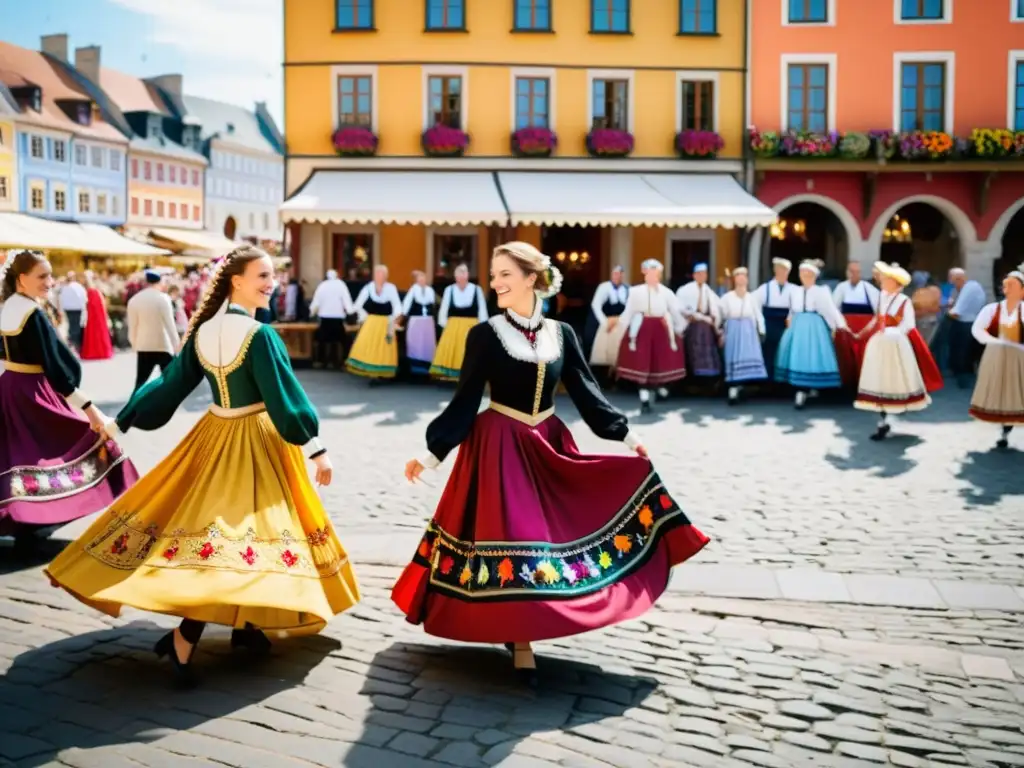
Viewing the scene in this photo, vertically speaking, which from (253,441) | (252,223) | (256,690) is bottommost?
(256,690)

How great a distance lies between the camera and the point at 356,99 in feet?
77.4

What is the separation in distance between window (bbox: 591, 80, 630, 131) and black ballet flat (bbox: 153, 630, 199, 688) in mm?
20469

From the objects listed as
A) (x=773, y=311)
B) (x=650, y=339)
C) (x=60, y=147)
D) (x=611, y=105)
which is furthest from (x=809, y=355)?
(x=60, y=147)

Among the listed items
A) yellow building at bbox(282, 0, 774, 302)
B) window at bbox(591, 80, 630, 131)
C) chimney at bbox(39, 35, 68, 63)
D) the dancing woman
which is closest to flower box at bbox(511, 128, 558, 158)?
yellow building at bbox(282, 0, 774, 302)

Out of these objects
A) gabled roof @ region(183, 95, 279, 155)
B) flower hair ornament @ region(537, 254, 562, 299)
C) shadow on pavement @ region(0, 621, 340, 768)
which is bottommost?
shadow on pavement @ region(0, 621, 340, 768)

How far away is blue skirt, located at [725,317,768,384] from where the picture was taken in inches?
575

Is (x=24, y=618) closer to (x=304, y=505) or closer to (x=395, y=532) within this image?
(x=304, y=505)

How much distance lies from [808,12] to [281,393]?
2189cm

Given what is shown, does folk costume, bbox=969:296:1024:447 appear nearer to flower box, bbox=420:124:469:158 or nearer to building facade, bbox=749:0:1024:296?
building facade, bbox=749:0:1024:296

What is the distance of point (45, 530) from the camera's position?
6973 millimetres

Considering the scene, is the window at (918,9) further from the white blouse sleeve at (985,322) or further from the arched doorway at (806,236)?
the white blouse sleeve at (985,322)

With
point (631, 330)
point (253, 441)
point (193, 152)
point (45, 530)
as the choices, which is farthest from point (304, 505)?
point (193, 152)

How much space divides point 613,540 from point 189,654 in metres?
1.84

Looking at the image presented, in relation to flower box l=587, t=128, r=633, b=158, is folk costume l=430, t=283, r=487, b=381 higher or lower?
lower
